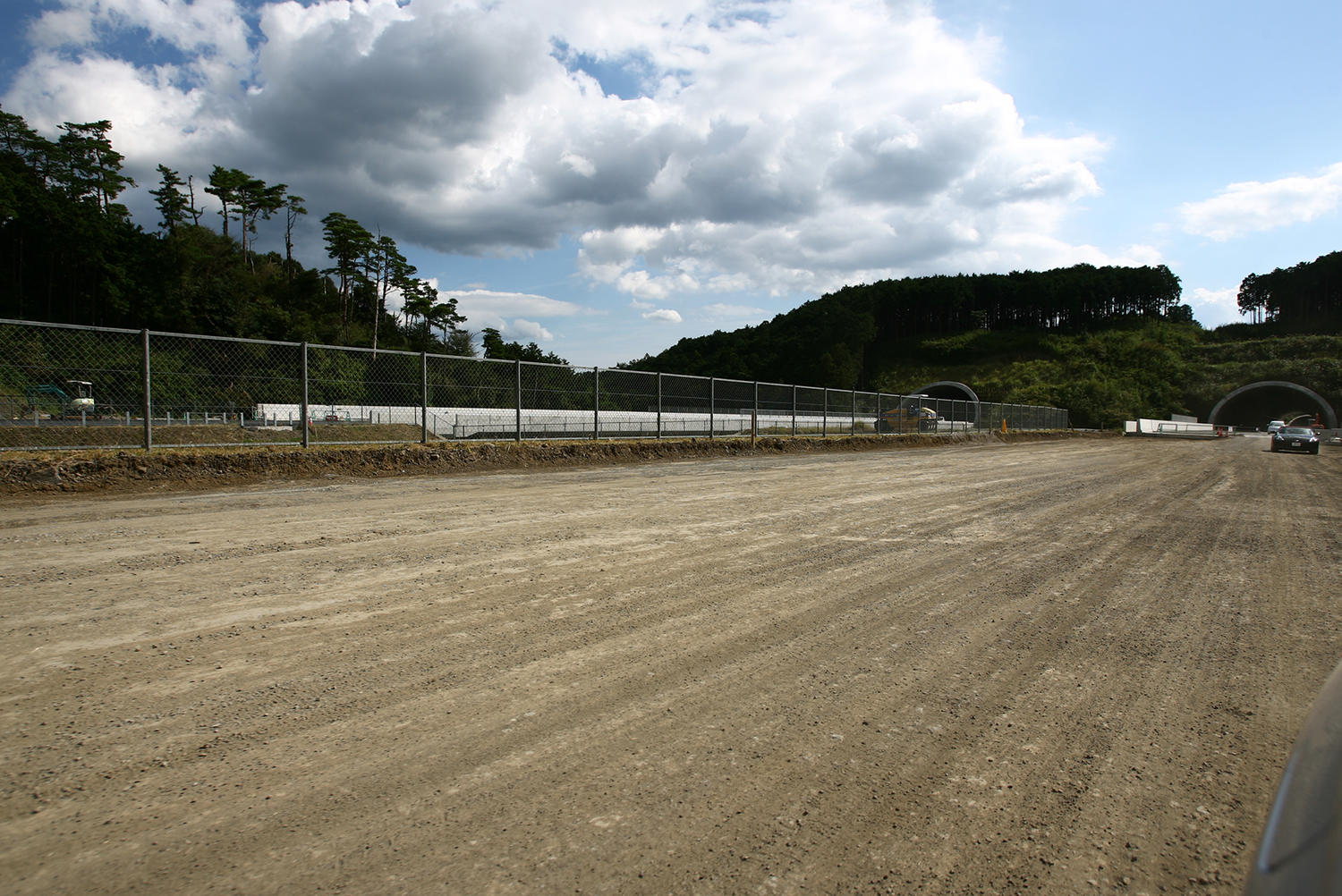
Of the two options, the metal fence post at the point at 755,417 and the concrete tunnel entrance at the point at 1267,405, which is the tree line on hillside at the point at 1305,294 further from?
the metal fence post at the point at 755,417

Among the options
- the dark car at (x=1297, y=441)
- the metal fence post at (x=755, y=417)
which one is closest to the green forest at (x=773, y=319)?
the metal fence post at (x=755, y=417)

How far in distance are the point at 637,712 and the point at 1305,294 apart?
6435 inches

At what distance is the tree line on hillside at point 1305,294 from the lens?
366 feet

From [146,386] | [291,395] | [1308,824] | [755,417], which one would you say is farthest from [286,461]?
[755,417]

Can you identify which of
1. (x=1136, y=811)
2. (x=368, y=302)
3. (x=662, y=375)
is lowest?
(x=1136, y=811)

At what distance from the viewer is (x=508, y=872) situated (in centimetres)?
164

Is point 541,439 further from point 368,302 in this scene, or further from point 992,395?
point 992,395

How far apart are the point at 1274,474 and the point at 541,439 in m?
17.2

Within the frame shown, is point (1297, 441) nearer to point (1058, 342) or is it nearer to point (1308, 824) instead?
point (1308, 824)

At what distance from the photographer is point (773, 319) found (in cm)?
11325

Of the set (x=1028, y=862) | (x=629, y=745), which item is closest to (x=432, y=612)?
(x=629, y=745)

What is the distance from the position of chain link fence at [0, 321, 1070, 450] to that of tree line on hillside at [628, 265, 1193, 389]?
220 ft

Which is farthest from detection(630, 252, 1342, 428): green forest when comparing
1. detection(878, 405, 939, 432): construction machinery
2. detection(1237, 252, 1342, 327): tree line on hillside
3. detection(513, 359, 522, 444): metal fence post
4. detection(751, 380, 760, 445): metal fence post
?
detection(513, 359, 522, 444): metal fence post

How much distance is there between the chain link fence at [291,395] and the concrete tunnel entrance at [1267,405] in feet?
267
